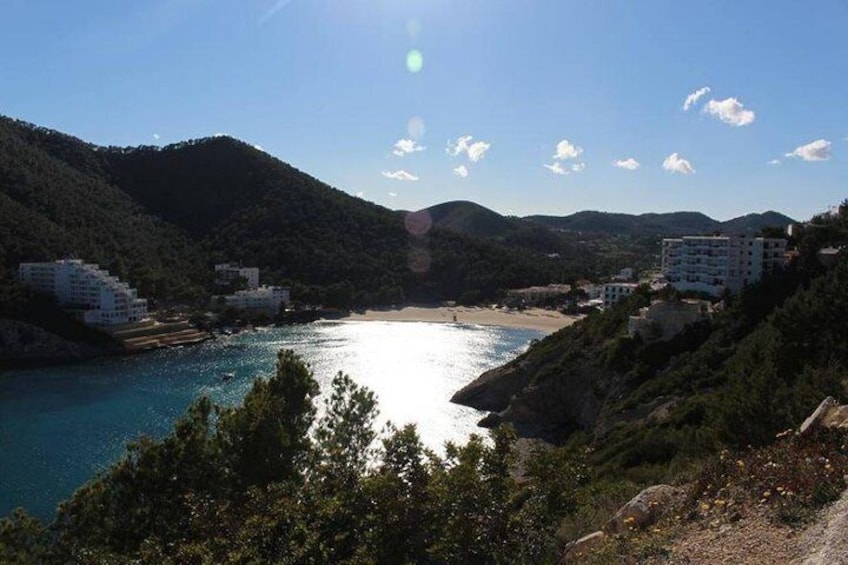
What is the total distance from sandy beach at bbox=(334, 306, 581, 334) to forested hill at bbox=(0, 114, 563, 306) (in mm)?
5772

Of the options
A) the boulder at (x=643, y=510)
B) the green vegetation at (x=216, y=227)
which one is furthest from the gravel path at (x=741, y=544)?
the green vegetation at (x=216, y=227)

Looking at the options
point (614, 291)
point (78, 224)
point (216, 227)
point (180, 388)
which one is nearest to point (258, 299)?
point (78, 224)

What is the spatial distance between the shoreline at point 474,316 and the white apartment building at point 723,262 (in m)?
30.2

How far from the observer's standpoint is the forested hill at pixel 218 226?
8250 cm

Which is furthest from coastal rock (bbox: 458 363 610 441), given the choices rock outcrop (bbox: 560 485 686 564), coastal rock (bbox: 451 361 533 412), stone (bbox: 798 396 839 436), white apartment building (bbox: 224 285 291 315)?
white apartment building (bbox: 224 285 291 315)

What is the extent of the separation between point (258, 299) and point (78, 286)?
22.8 meters

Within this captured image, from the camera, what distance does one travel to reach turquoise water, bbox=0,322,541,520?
97.7 feet

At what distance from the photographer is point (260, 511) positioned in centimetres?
1168

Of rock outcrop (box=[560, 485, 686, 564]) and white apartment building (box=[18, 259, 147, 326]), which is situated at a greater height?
white apartment building (box=[18, 259, 147, 326])

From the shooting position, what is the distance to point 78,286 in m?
67.1

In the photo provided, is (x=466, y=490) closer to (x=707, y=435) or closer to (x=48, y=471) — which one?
(x=707, y=435)

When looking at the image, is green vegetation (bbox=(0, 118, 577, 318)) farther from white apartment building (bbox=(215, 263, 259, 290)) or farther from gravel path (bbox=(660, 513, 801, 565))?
gravel path (bbox=(660, 513, 801, 565))

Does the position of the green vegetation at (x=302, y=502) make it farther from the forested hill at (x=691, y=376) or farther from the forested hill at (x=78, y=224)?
the forested hill at (x=78, y=224)

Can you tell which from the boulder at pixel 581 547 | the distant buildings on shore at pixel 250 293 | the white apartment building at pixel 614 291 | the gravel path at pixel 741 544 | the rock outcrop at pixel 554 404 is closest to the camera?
the gravel path at pixel 741 544
